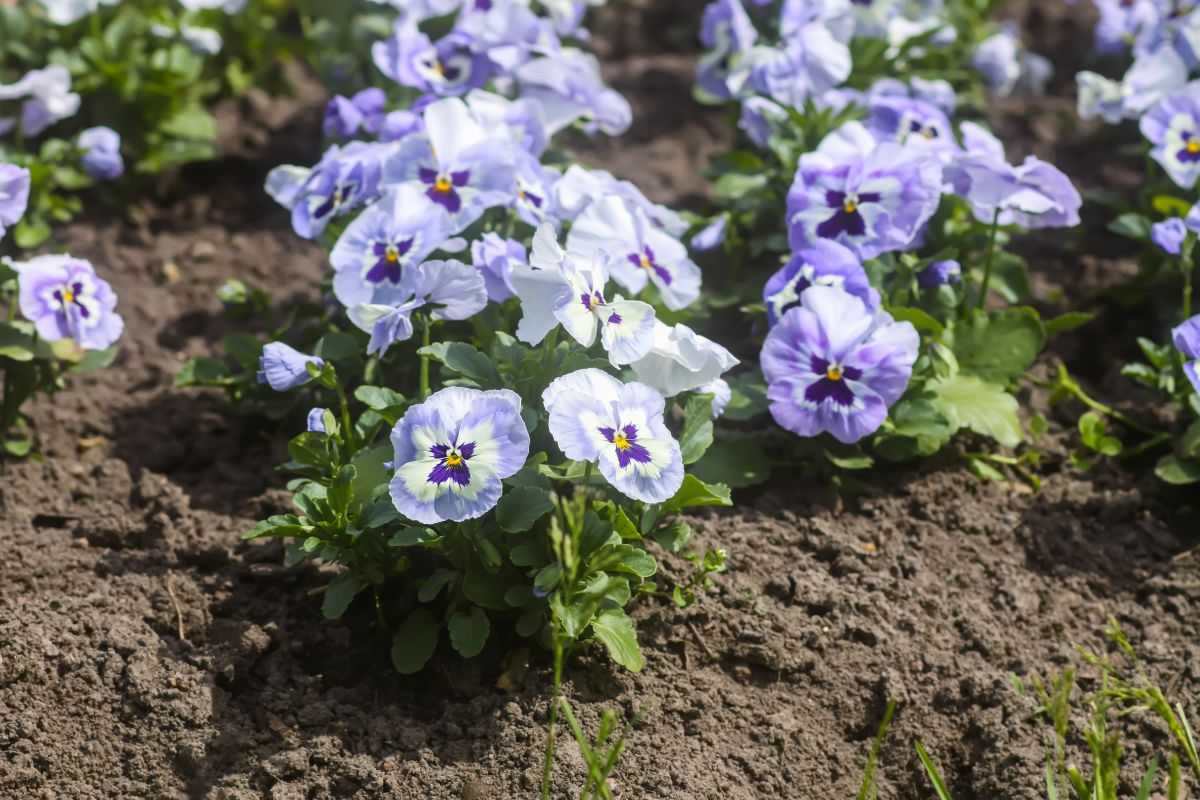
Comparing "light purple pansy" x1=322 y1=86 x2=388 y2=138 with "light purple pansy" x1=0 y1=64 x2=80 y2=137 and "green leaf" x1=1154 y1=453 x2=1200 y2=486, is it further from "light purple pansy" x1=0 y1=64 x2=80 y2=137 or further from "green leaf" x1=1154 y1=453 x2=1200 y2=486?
"green leaf" x1=1154 y1=453 x2=1200 y2=486

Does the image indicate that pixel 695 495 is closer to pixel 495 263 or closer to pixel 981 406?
pixel 495 263

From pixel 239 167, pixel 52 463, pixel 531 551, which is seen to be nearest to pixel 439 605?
pixel 531 551

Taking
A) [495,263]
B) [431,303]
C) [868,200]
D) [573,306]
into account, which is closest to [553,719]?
[573,306]

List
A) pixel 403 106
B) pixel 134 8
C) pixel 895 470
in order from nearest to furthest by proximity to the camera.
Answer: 1. pixel 895 470
2. pixel 403 106
3. pixel 134 8

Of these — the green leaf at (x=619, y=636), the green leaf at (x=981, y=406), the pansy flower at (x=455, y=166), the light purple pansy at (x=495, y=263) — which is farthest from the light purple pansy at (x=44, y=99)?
the green leaf at (x=981, y=406)

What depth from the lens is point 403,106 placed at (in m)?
4.07

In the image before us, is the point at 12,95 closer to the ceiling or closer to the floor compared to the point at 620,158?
closer to the ceiling

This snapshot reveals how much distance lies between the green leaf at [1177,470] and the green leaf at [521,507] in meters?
1.56

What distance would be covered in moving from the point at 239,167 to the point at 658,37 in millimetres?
1871

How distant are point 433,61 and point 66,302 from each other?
1.33 meters

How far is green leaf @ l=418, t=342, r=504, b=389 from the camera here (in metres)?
2.68

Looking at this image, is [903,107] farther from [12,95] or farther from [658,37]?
[12,95]

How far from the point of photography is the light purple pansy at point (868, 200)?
3.26 meters

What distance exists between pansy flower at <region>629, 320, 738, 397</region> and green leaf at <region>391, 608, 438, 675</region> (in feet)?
2.12
